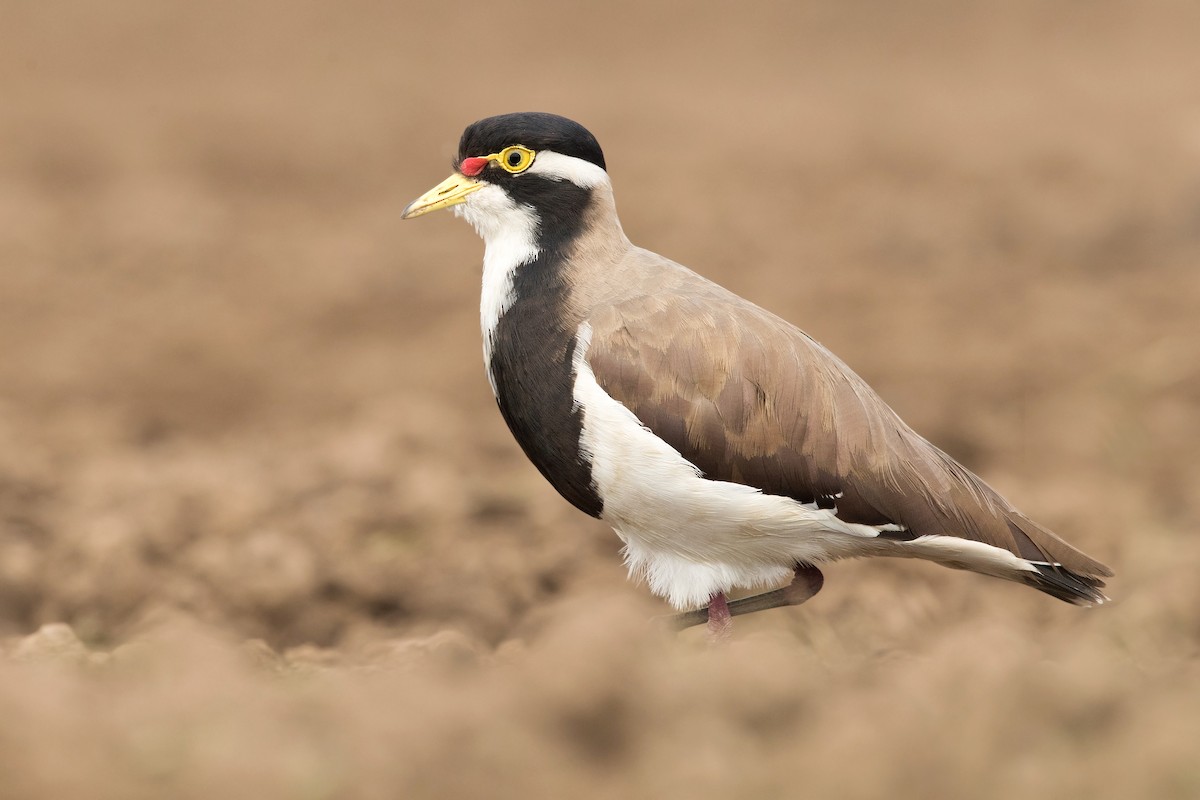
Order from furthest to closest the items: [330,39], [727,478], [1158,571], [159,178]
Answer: [330,39] < [159,178] < [1158,571] < [727,478]

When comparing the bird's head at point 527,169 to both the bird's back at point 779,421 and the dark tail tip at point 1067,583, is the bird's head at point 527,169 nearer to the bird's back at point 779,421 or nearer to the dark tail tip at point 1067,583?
the bird's back at point 779,421

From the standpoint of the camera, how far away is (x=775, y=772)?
4023 millimetres

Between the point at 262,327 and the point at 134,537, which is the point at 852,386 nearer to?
the point at 134,537

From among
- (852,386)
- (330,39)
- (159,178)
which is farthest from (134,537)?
(330,39)

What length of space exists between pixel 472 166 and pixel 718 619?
2.01 meters

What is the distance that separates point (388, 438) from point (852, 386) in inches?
170

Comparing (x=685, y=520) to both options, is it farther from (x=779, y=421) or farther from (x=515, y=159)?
(x=515, y=159)

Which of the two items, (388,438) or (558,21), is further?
(558,21)

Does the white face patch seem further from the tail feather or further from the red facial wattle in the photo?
the tail feather

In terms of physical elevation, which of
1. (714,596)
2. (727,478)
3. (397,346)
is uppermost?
(727,478)

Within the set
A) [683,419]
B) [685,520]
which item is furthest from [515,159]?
[685,520]

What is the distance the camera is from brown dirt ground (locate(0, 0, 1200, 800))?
4.11 metres

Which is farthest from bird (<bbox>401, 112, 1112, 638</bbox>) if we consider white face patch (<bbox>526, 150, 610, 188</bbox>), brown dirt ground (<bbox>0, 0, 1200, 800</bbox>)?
brown dirt ground (<bbox>0, 0, 1200, 800</bbox>)

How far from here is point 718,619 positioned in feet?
18.6
